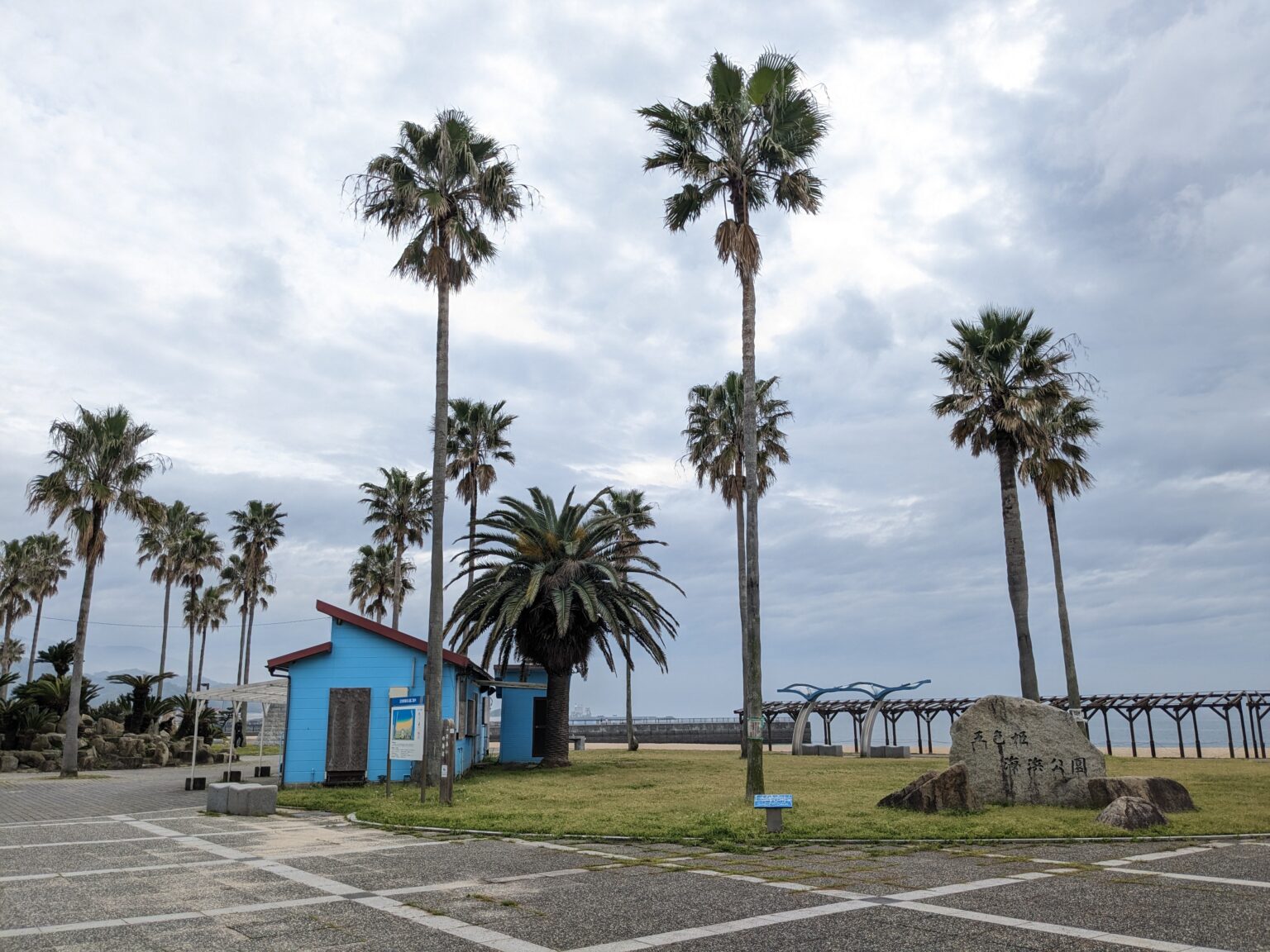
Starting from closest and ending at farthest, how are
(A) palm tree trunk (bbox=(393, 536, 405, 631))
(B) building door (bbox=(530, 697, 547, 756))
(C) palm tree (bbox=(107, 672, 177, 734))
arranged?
1. (B) building door (bbox=(530, 697, 547, 756))
2. (C) palm tree (bbox=(107, 672, 177, 734))
3. (A) palm tree trunk (bbox=(393, 536, 405, 631))

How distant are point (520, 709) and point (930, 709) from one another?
69.9 ft

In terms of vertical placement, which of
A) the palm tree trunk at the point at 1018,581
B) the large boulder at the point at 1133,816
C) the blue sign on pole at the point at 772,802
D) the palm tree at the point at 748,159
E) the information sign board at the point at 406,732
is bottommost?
the large boulder at the point at 1133,816

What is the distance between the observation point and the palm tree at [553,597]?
29.4 m

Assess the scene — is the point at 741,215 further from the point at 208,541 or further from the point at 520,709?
the point at 208,541

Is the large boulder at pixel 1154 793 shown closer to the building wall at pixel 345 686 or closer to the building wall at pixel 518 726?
the building wall at pixel 345 686

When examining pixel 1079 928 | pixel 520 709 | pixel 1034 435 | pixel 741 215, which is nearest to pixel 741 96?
pixel 741 215

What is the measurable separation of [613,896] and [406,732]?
980 cm

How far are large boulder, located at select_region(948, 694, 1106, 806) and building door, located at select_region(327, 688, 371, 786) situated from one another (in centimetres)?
1413

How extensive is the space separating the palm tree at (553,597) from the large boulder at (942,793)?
15.2 m

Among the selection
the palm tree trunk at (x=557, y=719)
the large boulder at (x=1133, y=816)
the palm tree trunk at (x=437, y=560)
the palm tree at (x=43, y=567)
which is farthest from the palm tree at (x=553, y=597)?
the palm tree at (x=43, y=567)

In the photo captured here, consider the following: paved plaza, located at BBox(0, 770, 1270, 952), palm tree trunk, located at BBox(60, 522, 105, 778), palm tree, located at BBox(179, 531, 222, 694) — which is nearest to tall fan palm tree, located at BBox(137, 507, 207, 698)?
palm tree, located at BBox(179, 531, 222, 694)

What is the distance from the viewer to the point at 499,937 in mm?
6641

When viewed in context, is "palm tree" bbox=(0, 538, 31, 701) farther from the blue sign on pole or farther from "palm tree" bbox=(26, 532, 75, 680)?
the blue sign on pole

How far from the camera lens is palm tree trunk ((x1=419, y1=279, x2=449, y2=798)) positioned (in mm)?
18875
